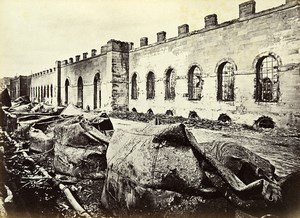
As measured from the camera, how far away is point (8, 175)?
289cm

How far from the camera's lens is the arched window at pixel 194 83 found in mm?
3849

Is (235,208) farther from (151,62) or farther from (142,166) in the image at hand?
(151,62)

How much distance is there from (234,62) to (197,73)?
579mm

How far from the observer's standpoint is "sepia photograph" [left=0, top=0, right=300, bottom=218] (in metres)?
2.20

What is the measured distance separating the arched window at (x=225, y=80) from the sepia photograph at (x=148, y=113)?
2 cm

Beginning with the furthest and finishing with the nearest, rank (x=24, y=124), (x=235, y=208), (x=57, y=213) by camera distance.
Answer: (x=24, y=124)
(x=57, y=213)
(x=235, y=208)

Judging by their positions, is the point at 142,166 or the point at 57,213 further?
the point at 57,213

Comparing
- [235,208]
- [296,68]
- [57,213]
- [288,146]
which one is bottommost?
[57,213]

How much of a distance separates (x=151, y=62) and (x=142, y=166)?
2.37 m

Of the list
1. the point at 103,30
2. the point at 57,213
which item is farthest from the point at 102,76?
the point at 57,213

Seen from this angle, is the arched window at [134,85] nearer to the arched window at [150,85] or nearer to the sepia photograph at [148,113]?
the sepia photograph at [148,113]

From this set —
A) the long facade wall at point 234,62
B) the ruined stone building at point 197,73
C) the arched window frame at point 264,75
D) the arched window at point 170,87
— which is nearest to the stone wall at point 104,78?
the ruined stone building at point 197,73

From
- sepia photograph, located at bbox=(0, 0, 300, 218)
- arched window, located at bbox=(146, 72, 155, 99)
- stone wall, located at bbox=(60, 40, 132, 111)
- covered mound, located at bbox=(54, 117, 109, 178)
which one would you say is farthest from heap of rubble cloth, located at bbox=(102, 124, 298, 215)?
arched window, located at bbox=(146, 72, 155, 99)

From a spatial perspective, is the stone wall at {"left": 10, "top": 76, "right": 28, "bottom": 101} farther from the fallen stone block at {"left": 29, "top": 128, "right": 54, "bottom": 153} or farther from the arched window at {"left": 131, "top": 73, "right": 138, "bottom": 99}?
the arched window at {"left": 131, "top": 73, "right": 138, "bottom": 99}
